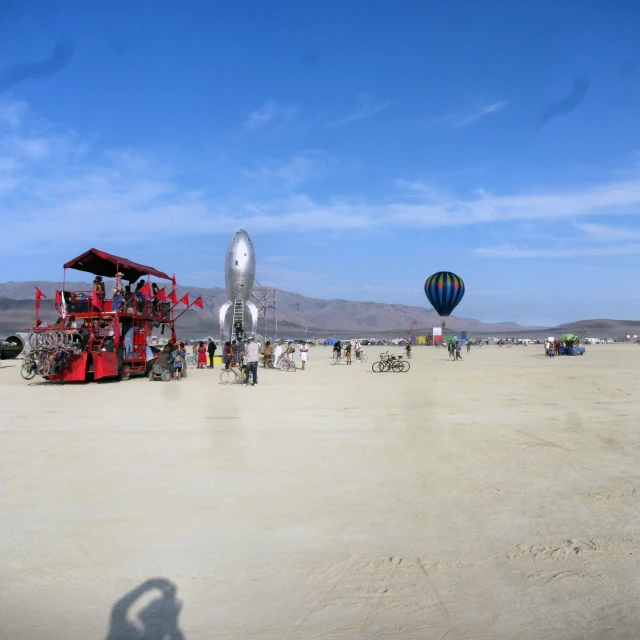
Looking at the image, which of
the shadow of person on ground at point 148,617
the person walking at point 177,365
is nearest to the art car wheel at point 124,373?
the person walking at point 177,365

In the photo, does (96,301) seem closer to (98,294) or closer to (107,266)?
(98,294)

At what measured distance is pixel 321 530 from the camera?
16.9 ft

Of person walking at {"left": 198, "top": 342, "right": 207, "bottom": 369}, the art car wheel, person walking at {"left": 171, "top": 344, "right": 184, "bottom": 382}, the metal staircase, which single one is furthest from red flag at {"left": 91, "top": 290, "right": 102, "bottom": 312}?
the metal staircase

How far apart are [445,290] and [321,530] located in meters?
75.1

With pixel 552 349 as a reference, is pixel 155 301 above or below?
above

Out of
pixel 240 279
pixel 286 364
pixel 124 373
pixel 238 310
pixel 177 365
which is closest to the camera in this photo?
pixel 124 373

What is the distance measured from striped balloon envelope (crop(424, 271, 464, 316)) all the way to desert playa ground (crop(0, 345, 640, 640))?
68.3 m

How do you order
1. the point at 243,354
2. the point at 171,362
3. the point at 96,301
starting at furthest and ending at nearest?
the point at 243,354 → the point at 171,362 → the point at 96,301

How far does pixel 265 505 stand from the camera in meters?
5.87

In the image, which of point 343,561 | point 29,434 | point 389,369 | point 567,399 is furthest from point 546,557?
point 389,369

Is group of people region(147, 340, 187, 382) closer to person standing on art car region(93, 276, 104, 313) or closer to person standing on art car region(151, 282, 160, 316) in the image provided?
person standing on art car region(151, 282, 160, 316)

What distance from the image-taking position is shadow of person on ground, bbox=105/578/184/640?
3.46 m

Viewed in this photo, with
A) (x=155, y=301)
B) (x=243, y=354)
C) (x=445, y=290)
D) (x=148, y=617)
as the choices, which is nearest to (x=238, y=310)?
(x=243, y=354)

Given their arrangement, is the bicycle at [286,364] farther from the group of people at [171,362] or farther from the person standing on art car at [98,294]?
the person standing on art car at [98,294]
